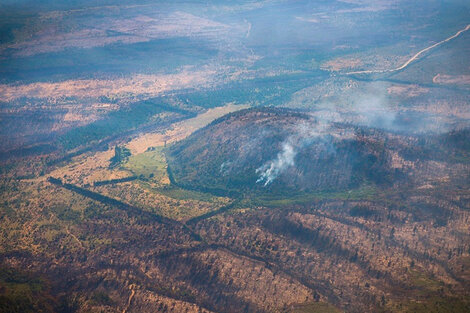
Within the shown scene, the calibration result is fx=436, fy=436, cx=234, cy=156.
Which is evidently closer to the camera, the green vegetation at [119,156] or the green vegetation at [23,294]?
the green vegetation at [23,294]

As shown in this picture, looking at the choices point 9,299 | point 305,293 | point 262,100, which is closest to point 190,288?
point 305,293

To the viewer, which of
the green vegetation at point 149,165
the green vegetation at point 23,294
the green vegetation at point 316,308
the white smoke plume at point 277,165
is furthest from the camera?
the green vegetation at point 149,165

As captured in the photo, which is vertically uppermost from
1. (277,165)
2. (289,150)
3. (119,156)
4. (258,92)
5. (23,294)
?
(258,92)

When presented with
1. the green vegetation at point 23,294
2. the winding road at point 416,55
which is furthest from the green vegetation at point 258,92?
the green vegetation at point 23,294

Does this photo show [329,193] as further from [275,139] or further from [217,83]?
[217,83]

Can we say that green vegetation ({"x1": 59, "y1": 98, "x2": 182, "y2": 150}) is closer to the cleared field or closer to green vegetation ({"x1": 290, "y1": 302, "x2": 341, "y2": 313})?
the cleared field

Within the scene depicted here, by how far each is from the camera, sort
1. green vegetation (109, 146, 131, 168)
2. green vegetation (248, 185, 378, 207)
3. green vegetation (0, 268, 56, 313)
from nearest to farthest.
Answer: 1. green vegetation (0, 268, 56, 313)
2. green vegetation (248, 185, 378, 207)
3. green vegetation (109, 146, 131, 168)

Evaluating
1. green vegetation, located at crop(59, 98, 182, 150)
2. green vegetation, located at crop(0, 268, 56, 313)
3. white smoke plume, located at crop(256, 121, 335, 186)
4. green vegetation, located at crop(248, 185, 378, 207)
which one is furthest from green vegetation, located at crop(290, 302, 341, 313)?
green vegetation, located at crop(59, 98, 182, 150)

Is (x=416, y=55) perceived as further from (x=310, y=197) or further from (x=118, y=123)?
(x=310, y=197)

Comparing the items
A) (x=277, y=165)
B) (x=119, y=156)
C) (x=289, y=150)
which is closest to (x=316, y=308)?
(x=277, y=165)

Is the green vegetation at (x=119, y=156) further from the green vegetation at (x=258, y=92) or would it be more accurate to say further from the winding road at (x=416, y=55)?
the winding road at (x=416, y=55)

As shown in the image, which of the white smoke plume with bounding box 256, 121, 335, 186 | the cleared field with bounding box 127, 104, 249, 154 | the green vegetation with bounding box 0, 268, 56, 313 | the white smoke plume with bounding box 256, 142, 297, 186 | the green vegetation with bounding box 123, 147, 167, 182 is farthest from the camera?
the cleared field with bounding box 127, 104, 249, 154
